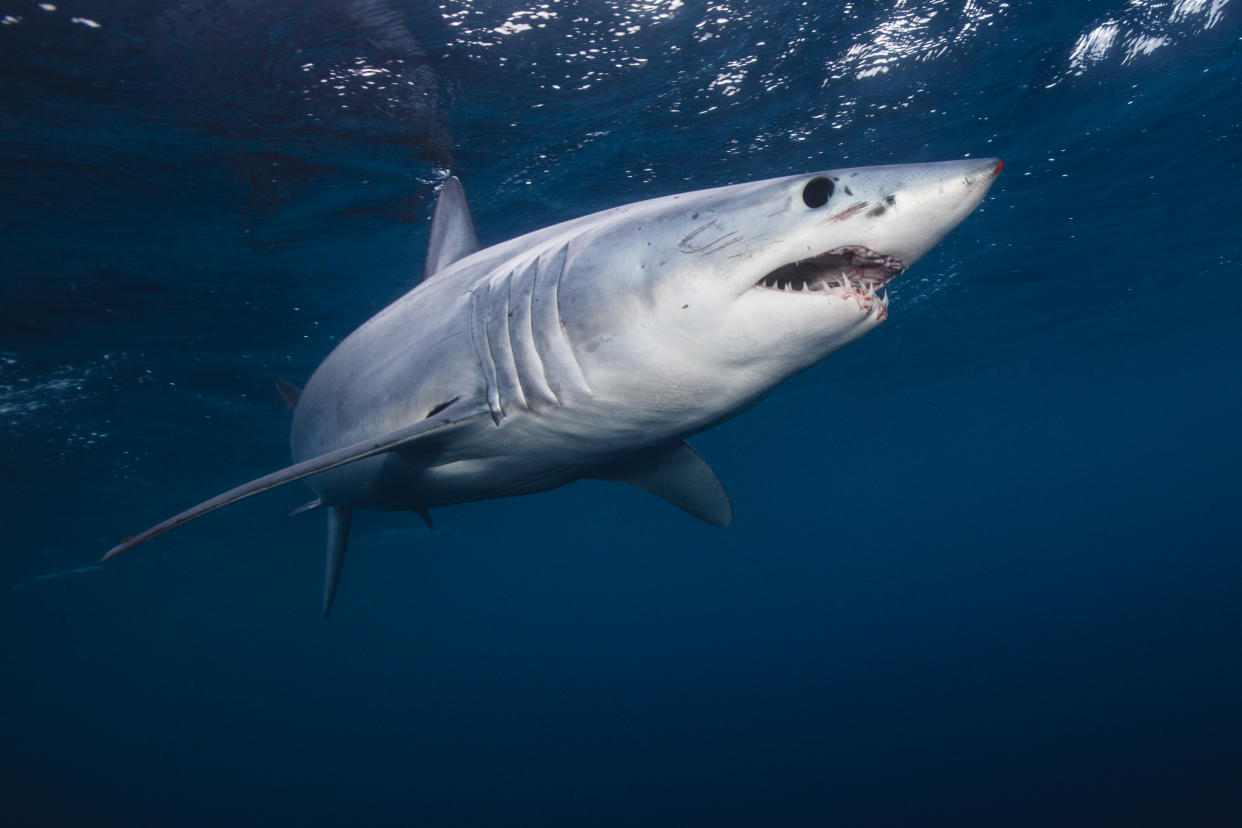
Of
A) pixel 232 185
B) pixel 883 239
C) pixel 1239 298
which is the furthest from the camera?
pixel 1239 298

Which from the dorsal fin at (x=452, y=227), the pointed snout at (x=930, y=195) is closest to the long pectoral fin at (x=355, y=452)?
the pointed snout at (x=930, y=195)

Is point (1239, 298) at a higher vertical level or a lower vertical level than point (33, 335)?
lower

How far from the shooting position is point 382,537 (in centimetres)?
3312

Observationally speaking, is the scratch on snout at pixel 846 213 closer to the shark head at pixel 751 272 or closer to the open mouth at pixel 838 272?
the shark head at pixel 751 272

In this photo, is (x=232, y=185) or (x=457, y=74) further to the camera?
(x=232, y=185)

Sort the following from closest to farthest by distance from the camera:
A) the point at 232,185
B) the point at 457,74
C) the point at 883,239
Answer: the point at 883,239 < the point at 457,74 < the point at 232,185

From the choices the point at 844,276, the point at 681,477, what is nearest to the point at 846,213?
the point at 844,276

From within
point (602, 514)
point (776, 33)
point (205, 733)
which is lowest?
point (205, 733)

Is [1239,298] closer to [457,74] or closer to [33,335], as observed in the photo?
[457,74]

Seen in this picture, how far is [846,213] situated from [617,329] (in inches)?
34.3

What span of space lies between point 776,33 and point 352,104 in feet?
15.6

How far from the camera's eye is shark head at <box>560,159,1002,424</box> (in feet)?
5.51

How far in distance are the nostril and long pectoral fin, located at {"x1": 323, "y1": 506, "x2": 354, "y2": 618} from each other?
14.7 ft

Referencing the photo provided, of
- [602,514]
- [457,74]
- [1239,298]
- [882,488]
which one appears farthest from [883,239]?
[882,488]
